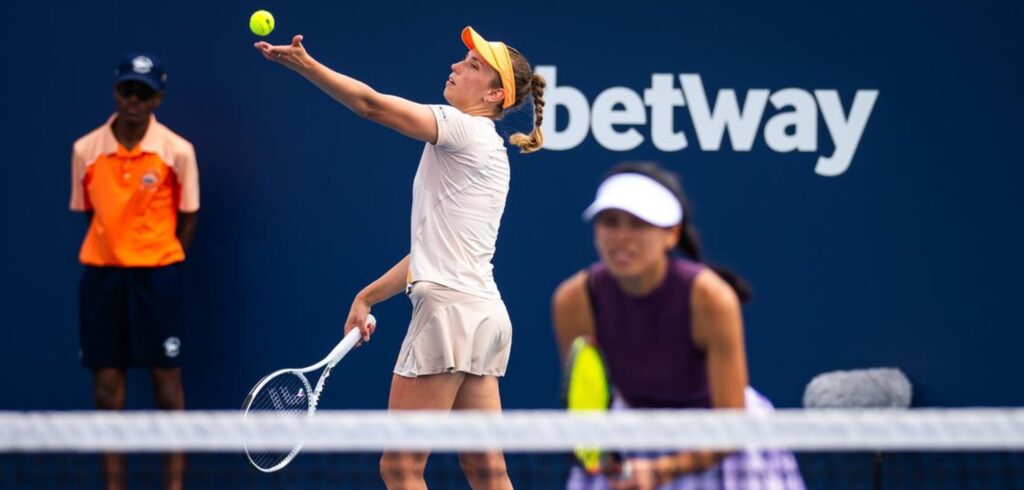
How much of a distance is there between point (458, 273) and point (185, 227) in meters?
1.67

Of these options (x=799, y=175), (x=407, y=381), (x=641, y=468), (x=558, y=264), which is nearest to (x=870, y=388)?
(x=799, y=175)

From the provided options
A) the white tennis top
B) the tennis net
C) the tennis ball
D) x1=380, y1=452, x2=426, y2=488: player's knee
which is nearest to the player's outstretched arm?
the white tennis top

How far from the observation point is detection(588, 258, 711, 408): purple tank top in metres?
3.70

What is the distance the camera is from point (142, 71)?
6344mm

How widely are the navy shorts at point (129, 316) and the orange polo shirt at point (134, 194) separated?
0.17 feet

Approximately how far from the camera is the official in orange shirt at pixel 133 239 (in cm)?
639

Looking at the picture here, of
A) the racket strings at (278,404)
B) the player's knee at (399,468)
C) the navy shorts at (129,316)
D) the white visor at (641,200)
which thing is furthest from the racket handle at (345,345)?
the white visor at (641,200)

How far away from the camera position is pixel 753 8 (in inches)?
265

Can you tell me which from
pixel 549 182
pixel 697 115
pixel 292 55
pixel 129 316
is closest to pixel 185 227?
pixel 129 316

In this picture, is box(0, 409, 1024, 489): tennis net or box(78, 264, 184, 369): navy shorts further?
box(78, 264, 184, 369): navy shorts

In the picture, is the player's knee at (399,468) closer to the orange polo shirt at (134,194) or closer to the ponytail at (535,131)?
the ponytail at (535,131)

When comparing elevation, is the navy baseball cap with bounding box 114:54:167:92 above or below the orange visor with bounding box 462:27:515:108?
above

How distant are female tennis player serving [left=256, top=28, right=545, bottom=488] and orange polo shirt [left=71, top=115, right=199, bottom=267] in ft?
4.44

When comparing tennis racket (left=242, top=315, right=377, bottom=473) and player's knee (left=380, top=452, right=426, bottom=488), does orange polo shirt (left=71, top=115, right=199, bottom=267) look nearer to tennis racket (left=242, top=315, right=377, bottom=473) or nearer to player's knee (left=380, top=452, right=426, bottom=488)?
tennis racket (left=242, top=315, right=377, bottom=473)
